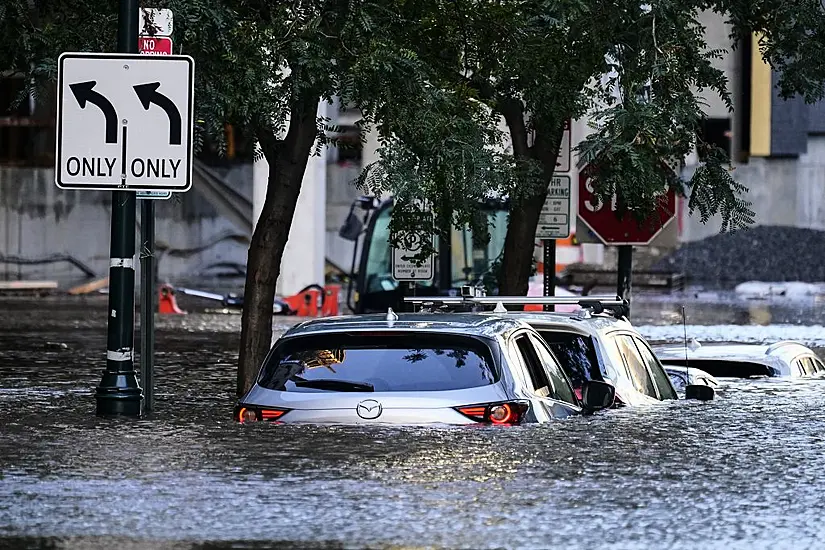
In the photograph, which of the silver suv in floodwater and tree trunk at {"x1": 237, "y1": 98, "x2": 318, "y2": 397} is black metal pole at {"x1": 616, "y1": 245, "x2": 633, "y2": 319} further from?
the silver suv in floodwater

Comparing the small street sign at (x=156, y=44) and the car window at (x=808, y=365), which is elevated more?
the small street sign at (x=156, y=44)

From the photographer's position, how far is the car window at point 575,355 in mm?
12617

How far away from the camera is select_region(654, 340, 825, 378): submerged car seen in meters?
18.7

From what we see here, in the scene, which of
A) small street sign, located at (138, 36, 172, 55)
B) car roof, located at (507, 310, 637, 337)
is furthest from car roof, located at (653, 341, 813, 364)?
small street sign, located at (138, 36, 172, 55)

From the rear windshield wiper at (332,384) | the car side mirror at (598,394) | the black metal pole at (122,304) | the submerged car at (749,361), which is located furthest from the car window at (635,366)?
the submerged car at (749,361)

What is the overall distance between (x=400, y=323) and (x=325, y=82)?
3.99 meters

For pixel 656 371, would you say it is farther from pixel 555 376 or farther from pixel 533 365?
pixel 533 365

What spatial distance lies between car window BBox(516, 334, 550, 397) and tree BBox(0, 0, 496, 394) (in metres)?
3.40

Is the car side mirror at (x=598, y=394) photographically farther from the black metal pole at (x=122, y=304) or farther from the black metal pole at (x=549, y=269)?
the black metal pole at (x=549, y=269)

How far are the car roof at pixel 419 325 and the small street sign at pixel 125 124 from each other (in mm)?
1518

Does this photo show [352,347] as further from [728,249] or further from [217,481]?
[728,249]

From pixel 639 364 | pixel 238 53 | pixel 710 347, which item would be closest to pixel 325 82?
pixel 238 53

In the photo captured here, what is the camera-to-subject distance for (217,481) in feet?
29.2

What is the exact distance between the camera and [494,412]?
33.5 ft
